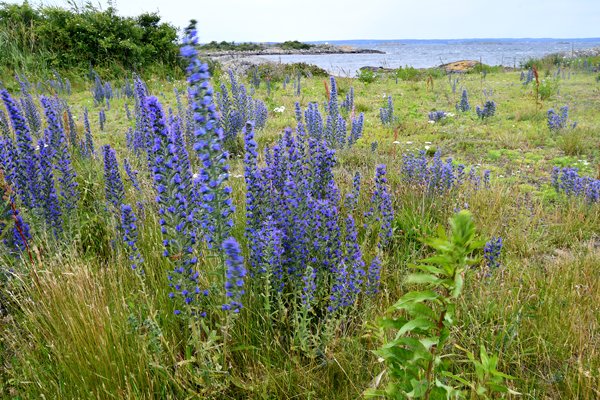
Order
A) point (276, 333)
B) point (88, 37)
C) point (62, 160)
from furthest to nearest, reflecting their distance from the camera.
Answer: point (88, 37) < point (62, 160) < point (276, 333)

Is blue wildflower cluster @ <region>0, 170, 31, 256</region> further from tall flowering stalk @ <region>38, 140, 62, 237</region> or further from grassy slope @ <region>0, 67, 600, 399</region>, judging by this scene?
grassy slope @ <region>0, 67, 600, 399</region>

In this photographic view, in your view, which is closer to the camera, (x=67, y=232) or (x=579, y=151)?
(x=67, y=232)

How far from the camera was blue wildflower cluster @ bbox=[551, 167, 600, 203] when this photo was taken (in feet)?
12.5

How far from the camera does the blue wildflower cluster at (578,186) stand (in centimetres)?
382

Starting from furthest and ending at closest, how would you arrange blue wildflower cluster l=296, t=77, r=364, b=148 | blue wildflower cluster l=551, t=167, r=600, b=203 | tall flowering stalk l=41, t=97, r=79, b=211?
blue wildflower cluster l=296, t=77, r=364, b=148
blue wildflower cluster l=551, t=167, r=600, b=203
tall flowering stalk l=41, t=97, r=79, b=211

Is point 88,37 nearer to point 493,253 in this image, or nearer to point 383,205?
point 383,205

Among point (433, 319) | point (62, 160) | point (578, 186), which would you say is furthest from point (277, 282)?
point (578, 186)

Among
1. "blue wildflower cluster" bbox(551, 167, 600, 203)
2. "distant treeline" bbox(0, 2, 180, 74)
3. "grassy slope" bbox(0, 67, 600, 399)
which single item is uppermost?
"distant treeline" bbox(0, 2, 180, 74)

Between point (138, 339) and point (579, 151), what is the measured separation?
248 inches

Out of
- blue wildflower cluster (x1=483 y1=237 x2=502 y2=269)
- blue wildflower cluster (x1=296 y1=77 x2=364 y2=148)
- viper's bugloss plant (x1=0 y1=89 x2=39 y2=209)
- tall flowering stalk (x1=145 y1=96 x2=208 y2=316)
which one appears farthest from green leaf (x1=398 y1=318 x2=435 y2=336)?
blue wildflower cluster (x1=296 y1=77 x2=364 y2=148)

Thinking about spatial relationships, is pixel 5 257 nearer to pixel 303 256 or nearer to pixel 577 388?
pixel 303 256

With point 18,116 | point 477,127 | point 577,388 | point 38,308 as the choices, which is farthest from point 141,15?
point 577,388

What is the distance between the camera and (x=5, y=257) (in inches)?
110

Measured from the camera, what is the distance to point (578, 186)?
3992 millimetres
